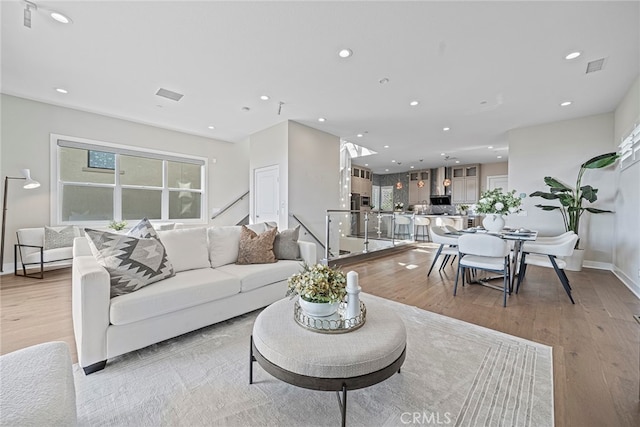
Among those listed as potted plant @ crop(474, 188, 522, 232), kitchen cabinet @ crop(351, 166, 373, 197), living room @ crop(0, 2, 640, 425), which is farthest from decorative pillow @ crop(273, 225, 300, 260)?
kitchen cabinet @ crop(351, 166, 373, 197)

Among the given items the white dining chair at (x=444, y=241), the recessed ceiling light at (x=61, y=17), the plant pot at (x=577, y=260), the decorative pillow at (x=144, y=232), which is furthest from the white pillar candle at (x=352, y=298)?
the plant pot at (x=577, y=260)

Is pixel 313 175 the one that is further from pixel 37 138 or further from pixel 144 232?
pixel 37 138

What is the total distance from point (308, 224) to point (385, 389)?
424cm

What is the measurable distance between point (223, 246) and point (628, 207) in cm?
577

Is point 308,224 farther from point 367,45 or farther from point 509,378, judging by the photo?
point 509,378

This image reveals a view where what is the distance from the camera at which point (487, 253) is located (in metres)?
3.01

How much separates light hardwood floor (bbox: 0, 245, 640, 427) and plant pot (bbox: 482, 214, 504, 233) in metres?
0.88

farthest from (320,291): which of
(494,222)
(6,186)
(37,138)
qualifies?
(37,138)

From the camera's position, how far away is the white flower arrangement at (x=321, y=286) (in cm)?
150

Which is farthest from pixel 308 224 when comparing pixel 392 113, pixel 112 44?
pixel 112 44

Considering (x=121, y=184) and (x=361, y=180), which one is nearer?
(x=121, y=184)

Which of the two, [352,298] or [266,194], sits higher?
[266,194]

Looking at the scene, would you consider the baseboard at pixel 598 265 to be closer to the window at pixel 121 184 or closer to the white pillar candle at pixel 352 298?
the white pillar candle at pixel 352 298

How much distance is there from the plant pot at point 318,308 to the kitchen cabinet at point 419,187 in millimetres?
10373
